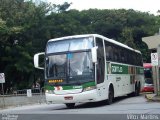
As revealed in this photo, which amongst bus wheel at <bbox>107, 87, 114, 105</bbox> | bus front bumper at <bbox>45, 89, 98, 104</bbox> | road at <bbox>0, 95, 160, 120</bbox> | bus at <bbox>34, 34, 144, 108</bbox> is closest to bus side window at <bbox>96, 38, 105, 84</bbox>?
bus at <bbox>34, 34, 144, 108</bbox>

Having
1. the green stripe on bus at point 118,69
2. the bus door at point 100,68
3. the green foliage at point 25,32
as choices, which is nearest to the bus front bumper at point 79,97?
the bus door at point 100,68

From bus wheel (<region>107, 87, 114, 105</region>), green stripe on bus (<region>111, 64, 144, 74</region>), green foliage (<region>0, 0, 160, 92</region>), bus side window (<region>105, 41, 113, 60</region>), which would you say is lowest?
bus wheel (<region>107, 87, 114, 105</region>)

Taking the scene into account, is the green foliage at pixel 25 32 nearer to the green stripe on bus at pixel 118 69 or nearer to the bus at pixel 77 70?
the green stripe on bus at pixel 118 69

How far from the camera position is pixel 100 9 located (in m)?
69.0

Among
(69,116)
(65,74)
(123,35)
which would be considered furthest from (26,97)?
(69,116)

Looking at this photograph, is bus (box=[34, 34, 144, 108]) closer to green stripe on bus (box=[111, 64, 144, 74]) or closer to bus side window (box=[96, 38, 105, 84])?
bus side window (box=[96, 38, 105, 84])

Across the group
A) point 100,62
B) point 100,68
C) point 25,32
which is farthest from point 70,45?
point 25,32

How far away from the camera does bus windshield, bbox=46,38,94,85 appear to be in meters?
19.1

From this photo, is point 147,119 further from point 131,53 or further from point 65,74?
point 131,53

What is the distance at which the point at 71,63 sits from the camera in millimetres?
19234

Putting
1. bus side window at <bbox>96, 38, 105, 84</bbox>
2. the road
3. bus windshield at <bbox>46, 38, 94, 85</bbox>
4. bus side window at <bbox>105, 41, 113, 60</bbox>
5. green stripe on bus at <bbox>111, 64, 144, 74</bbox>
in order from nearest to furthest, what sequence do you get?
the road
bus windshield at <bbox>46, 38, 94, 85</bbox>
bus side window at <bbox>96, 38, 105, 84</bbox>
bus side window at <bbox>105, 41, 113, 60</bbox>
green stripe on bus at <bbox>111, 64, 144, 74</bbox>

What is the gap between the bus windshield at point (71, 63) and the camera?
1906cm

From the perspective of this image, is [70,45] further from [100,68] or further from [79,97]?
[79,97]

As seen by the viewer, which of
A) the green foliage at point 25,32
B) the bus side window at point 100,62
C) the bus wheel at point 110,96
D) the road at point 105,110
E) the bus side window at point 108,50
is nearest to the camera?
the road at point 105,110
